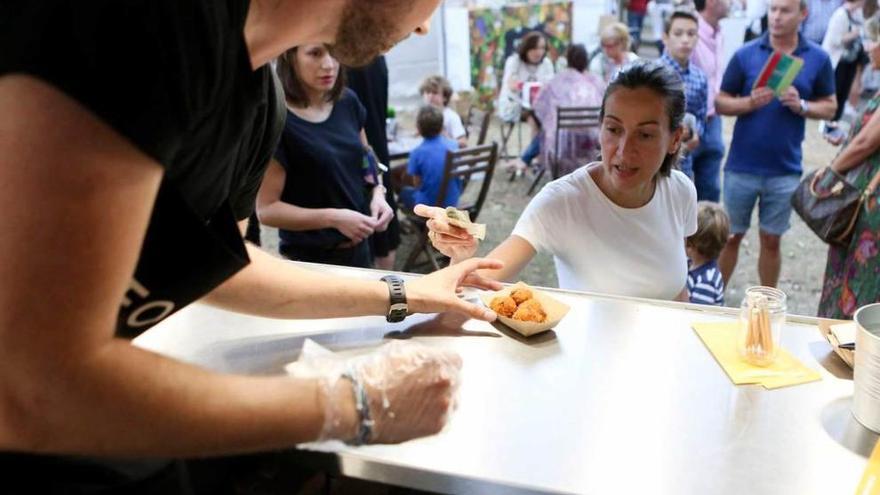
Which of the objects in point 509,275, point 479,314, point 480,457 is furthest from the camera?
point 509,275

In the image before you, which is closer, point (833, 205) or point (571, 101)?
point (833, 205)

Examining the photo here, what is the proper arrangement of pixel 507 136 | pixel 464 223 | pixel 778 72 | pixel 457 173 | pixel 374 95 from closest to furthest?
pixel 464 223, pixel 374 95, pixel 778 72, pixel 457 173, pixel 507 136

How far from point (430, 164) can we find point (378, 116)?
2.72 ft

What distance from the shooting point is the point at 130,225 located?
66 centimetres

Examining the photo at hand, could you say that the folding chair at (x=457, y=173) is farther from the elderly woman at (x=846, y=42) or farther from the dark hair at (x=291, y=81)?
the elderly woman at (x=846, y=42)

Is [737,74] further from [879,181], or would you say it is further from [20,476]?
[20,476]

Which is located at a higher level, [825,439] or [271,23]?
[271,23]

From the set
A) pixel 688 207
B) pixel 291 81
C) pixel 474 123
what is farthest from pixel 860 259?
pixel 474 123

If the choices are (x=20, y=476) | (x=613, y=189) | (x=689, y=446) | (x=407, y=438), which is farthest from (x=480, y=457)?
(x=613, y=189)

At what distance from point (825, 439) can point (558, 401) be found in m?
0.38

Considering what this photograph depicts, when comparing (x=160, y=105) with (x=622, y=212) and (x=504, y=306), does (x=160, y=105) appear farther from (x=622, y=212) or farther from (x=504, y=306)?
(x=622, y=212)

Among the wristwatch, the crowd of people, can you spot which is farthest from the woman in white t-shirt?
the wristwatch

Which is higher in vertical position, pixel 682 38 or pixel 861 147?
pixel 682 38

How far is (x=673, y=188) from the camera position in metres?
2.00
